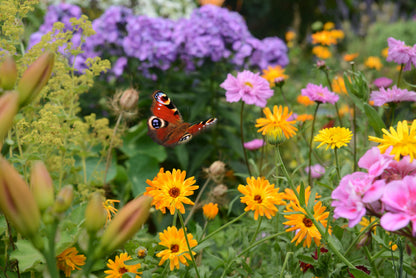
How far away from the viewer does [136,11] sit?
3.08m

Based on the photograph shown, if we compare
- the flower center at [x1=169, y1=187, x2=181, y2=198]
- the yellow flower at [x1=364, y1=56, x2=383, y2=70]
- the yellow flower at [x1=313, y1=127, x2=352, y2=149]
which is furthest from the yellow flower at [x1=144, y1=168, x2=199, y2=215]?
the yellow flower at [x1=364, y1=56, x2=383, y2=70]

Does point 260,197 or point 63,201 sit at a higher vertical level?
point 63,201

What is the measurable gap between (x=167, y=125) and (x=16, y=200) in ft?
2.86

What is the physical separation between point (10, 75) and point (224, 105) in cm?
197

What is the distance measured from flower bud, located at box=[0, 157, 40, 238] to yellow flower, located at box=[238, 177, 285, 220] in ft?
1.58

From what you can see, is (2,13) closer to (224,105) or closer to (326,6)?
(224,105)

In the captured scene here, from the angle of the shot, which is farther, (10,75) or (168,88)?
(168,88)

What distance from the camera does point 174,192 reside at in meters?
0.79

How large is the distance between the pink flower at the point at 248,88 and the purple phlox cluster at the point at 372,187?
597mm

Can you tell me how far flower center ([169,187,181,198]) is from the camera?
787mm

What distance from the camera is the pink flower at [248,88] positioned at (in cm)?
123

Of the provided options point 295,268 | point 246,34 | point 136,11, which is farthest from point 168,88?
point 295,268

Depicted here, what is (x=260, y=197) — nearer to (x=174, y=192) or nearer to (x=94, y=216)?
(x=174, y=192)

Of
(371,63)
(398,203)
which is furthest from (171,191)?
(371,63)
